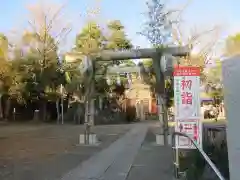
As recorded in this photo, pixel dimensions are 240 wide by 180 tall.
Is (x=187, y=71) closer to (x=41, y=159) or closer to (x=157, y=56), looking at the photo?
(x=41, y=159)

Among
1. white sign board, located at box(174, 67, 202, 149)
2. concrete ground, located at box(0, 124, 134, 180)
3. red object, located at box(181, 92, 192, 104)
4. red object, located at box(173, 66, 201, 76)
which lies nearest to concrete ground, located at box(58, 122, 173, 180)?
concrete ground, located at box(0, 124, 134, 180)

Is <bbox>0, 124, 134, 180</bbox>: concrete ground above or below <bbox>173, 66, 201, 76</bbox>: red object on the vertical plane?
below

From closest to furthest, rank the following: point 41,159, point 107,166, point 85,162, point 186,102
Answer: point 186,102, point 107,166, point 85,162, point 41,159

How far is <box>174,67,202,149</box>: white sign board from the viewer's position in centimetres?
928

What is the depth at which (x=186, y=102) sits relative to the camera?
9.50 m

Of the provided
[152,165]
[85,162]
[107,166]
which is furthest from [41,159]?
[152,165]

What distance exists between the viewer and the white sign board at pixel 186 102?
9281 millimetres

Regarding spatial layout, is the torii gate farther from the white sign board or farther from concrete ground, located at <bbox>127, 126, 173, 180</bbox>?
the white sign board

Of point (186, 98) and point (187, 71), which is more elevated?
point (187, 71)

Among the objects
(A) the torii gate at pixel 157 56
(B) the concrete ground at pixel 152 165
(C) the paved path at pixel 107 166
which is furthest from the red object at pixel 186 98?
(A) the torii gate at pixel 157 56

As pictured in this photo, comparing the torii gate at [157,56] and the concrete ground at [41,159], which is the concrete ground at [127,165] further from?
the torii gate at [157,56]

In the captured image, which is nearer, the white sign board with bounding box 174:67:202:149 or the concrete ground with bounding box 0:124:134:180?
the white sign board with bounding box 174:67:202:149

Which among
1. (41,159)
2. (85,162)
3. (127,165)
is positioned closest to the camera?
(127,165)

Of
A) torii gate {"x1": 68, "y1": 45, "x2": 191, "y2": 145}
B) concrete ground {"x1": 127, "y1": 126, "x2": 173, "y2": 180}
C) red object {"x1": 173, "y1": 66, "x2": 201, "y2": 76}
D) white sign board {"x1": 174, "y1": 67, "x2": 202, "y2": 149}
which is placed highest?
torii gate {"x1": 68, "y1": 45, "x2": 191, "y2": 145}
